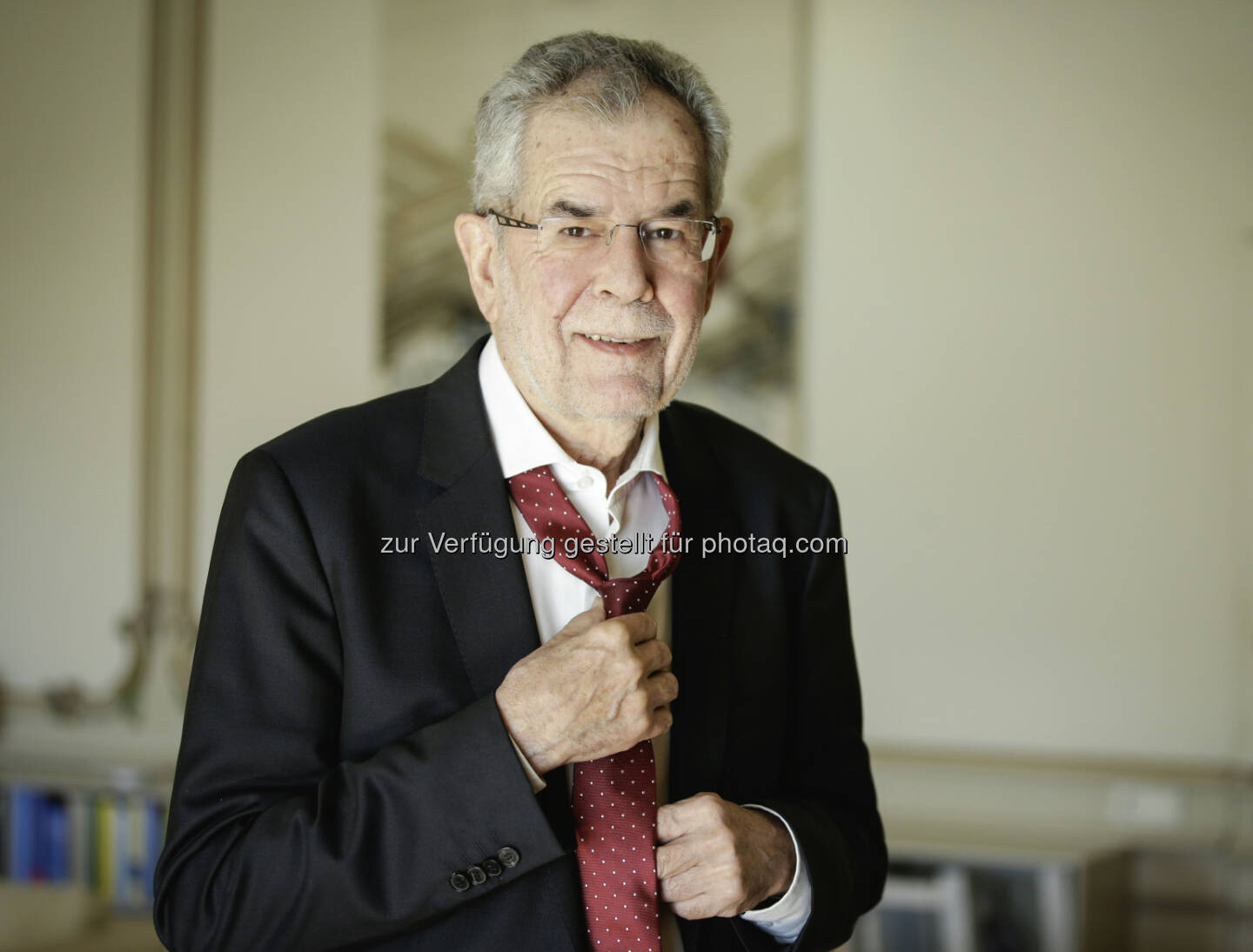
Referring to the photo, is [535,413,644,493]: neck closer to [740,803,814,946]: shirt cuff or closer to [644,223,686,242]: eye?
[644,223,686,242]: eye

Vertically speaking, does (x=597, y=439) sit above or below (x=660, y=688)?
above

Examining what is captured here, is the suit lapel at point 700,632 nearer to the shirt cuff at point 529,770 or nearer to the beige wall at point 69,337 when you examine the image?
the shirt cuff at point 529,770

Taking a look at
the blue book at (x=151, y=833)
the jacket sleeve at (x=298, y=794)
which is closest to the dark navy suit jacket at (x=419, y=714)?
the jacket sleeve at (x=298, y=794)

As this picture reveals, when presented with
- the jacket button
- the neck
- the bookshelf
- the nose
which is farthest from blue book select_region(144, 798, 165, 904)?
the nose

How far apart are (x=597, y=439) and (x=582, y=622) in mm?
304

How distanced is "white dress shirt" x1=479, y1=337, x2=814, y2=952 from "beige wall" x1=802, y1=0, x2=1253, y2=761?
7.43 ft

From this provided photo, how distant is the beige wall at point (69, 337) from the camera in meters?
4.12

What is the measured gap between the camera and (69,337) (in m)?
4.13

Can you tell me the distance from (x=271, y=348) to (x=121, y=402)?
586 millimetres

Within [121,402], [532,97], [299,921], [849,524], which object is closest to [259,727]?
[299,921]

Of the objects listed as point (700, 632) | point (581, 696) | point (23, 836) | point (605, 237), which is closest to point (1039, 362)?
point (700, 632)

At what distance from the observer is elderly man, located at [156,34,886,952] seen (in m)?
1.14

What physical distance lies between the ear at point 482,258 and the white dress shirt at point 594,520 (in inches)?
2.7

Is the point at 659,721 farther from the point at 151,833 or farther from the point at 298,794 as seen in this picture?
the point at 151,833
